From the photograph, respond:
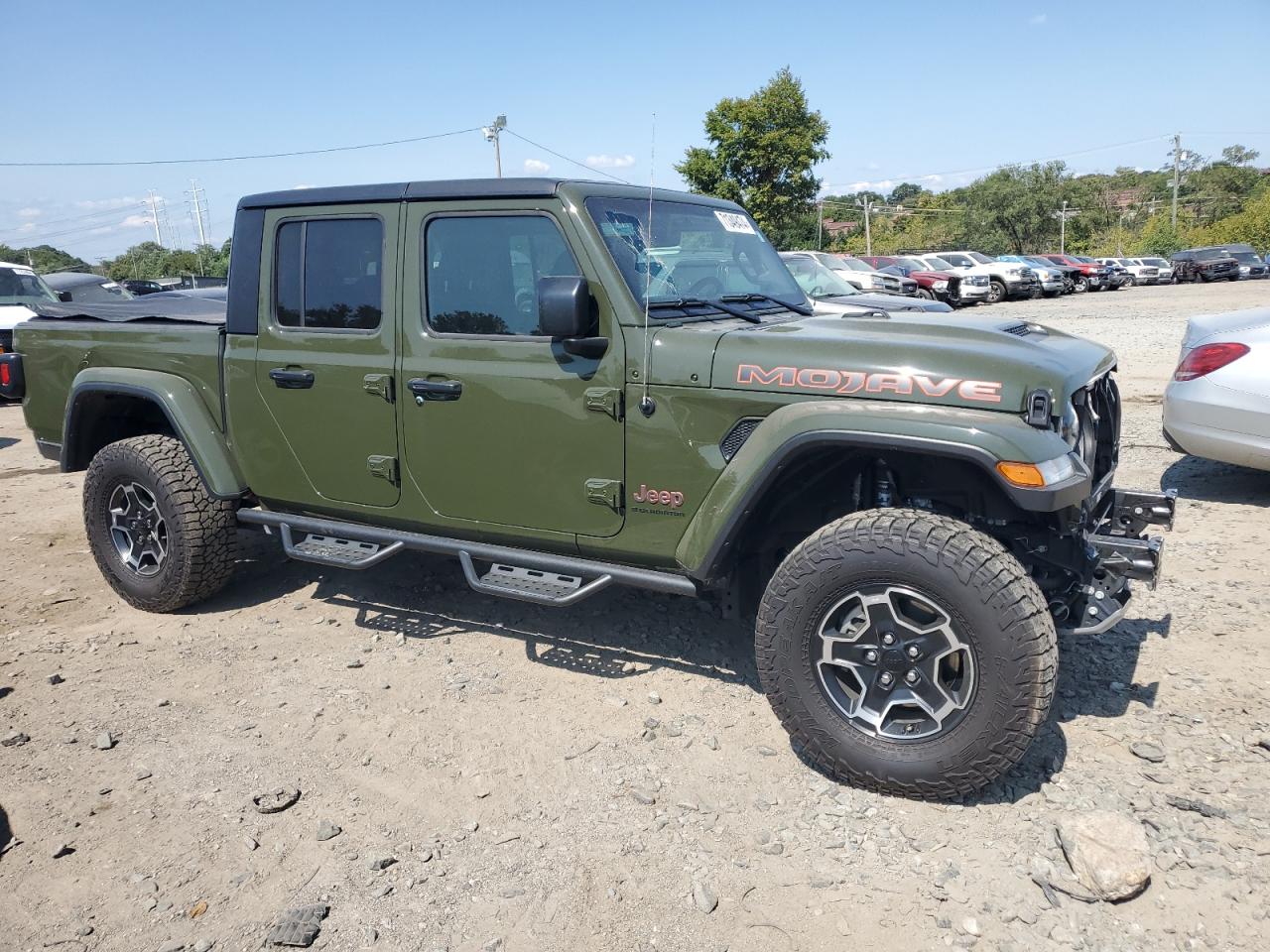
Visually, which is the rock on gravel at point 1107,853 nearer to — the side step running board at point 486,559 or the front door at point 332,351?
the side step running board at point 486,559

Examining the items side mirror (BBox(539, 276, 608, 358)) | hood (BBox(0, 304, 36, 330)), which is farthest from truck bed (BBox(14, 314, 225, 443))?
hood (BBox(0, 304, 36, 330))

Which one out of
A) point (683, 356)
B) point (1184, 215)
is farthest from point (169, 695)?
point (1184, 215)

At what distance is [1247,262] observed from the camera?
3662 centimetres

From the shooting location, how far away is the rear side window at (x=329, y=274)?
390 cm

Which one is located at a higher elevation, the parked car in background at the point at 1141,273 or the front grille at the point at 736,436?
the parked car in background at the point at 1141,273

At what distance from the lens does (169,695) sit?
387 centimetres

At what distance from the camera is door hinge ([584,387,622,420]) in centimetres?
332

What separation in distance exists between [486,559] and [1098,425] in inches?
95.8

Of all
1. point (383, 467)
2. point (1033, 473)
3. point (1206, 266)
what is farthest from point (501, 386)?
point (1206, 266)

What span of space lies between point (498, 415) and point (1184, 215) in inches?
3020

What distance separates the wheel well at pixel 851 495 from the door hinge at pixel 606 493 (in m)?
0.46

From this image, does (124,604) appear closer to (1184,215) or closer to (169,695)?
(169,695)

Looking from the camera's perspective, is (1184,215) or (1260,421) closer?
(1260,421)

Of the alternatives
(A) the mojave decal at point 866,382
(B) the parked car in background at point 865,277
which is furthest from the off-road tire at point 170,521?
(B) the parked car in background at point 865,277
